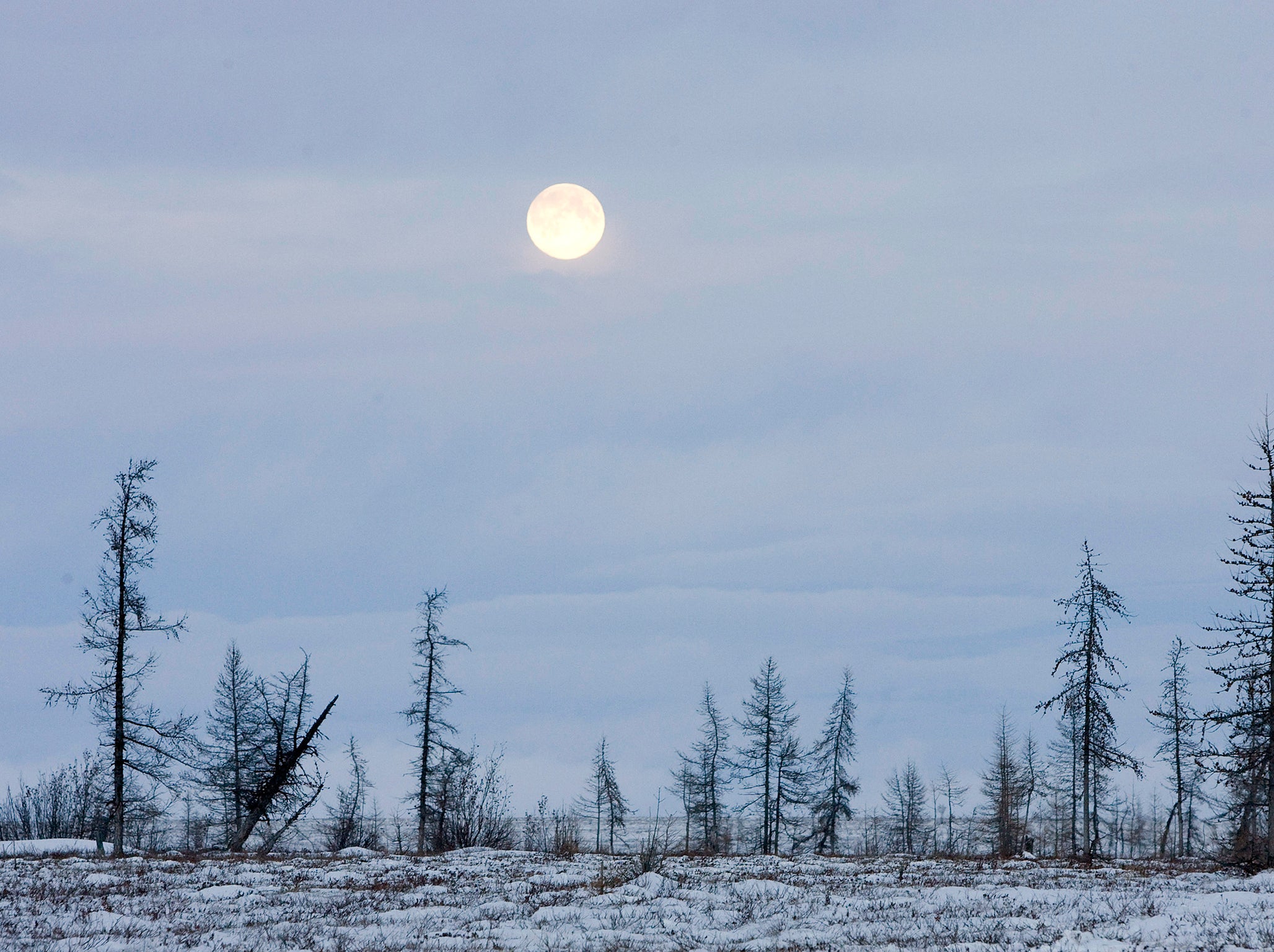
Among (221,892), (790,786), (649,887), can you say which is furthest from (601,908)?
(790,786)

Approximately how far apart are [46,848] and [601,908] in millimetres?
23477

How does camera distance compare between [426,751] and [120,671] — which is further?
[426,751]

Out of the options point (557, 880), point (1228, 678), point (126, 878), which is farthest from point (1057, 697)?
point (126, 878)

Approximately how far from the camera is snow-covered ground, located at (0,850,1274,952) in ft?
42.4

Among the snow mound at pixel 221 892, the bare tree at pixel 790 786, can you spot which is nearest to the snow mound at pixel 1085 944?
the snow mound at pixel 221 892

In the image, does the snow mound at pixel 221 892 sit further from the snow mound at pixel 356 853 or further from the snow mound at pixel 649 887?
the snow mound at pixel 356 853

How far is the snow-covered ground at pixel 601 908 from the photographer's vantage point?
12.9m

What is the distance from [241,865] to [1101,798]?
7838 centimetres

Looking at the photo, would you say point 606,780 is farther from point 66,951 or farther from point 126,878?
point 66,951

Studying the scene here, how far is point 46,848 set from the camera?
30.6 m

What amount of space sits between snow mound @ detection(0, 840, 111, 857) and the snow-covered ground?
2.25m

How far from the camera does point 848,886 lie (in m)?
21.8

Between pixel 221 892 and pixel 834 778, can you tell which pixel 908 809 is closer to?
pixel 834 778

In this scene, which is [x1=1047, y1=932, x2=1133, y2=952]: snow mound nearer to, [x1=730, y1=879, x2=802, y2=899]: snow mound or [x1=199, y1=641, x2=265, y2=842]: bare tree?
[x1=730, y1=879, x2=802, y2=899]: snow mound
